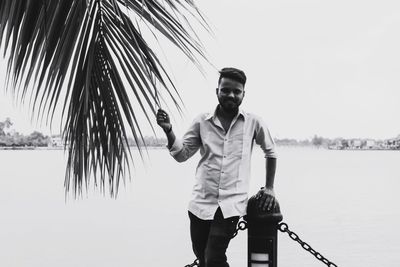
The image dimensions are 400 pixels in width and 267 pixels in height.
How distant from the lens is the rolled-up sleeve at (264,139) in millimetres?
3377

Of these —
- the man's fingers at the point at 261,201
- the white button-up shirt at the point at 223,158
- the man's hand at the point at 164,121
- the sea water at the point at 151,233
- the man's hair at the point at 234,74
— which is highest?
the man's hair at the point at 234,74

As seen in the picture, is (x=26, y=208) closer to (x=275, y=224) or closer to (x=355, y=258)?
(x=355, y=258)

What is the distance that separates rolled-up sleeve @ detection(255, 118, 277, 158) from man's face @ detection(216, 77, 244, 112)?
20 centimetres

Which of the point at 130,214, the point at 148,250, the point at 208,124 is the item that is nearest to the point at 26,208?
the point at 130,214

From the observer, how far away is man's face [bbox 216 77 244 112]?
3.22m

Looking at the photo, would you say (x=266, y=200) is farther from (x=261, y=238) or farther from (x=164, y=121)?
(x=164, y=121)

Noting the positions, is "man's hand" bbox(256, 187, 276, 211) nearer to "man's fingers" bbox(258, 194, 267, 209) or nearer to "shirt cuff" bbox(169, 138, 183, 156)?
"man's fingers" bbox(258, 194, 267, 209)

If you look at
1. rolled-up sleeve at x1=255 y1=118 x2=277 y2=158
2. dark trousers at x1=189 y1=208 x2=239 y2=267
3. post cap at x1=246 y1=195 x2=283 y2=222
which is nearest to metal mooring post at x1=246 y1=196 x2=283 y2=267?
post cap at x1=246 y1=195 x2=283 y2=222

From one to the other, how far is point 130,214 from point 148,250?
464 inches

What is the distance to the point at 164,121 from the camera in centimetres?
295

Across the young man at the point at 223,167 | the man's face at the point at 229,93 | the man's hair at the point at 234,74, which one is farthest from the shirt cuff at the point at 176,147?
the man's hair at the point at 234,74

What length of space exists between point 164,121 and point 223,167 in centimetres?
46

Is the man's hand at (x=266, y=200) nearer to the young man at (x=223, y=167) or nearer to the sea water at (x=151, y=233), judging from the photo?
the young man at (x=223, y=167)

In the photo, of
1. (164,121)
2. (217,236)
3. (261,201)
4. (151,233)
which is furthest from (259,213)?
(151,233)
